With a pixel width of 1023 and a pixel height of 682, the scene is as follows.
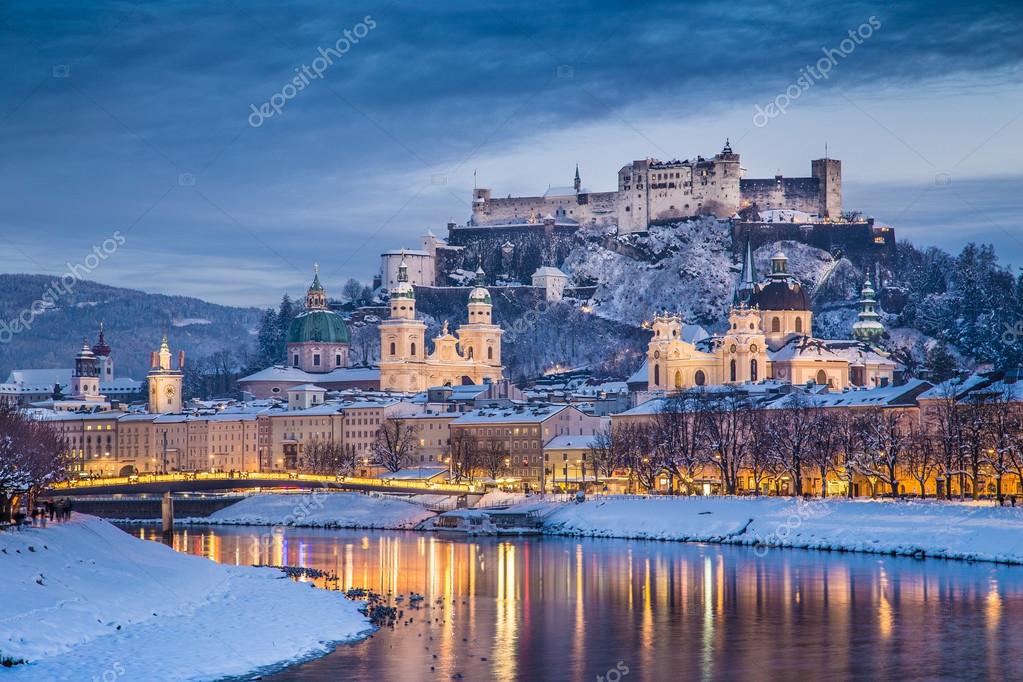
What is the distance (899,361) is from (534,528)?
226 feet

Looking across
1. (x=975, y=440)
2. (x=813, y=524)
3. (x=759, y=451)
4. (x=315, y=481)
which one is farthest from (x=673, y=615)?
(x=315, y=481)

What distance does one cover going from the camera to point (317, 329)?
585ft

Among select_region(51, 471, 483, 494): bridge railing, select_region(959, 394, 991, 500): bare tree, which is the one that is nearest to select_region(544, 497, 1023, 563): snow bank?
select_region(959, 394, 991, 500): bare tree

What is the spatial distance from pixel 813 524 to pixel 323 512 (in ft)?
110

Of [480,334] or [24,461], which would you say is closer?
[24,461]

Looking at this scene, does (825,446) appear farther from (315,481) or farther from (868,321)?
(868,321)

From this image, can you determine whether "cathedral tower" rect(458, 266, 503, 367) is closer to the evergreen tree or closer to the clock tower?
the clock tower

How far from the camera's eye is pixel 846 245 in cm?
17088

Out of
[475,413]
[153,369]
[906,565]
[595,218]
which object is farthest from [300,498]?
[595,218]

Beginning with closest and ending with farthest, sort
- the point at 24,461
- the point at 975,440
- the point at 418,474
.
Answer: the point at 24,461, the point at 975,440, the point at 418,474

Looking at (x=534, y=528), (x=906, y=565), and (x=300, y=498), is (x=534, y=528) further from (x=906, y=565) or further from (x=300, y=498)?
(x=906, y=565)

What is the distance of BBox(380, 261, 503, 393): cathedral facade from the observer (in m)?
162

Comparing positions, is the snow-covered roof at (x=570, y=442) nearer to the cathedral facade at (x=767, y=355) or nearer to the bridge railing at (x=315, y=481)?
the cathedral facade at (x=767, y=355)

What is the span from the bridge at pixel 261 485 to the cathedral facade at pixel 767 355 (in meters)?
31.0
